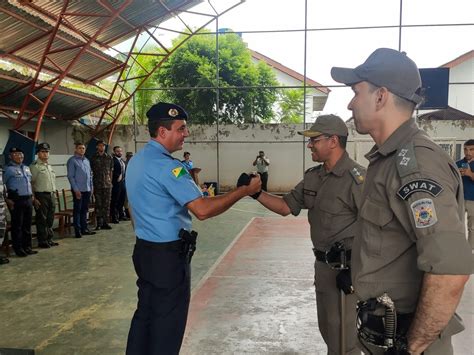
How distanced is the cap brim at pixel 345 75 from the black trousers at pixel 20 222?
5.03m

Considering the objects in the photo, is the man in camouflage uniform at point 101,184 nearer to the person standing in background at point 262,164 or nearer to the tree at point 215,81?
the person standing in background at point 262,164

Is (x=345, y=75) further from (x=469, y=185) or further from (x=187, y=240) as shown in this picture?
(x=469, y=185)

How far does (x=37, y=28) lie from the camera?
22.3 feet

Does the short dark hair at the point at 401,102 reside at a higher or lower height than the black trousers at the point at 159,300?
higher

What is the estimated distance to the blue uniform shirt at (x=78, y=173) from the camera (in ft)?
21.3

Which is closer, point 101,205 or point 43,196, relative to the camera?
point 43,196

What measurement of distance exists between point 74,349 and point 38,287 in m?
1.61

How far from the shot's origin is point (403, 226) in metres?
1.09

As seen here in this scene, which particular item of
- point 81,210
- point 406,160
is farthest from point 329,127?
point 81,210

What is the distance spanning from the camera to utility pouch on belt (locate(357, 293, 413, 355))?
115cm

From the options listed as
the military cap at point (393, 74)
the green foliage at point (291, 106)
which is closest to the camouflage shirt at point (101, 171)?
the military cap at point (393, 74)

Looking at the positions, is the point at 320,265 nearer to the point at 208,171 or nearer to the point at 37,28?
the point at 37,28

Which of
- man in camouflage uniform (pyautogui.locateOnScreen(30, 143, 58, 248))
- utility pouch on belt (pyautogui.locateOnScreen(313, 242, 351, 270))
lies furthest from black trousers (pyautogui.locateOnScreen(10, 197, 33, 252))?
utility pouch on belt (pyautogui.locateOnScreen(313, 242, 351, 270))

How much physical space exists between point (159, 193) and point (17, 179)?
4.08 m
